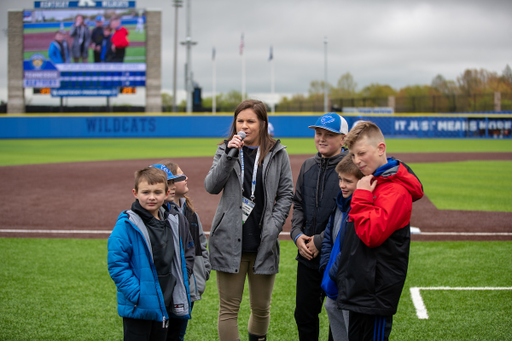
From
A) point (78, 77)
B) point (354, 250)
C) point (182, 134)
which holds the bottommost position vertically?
point (354, 250)

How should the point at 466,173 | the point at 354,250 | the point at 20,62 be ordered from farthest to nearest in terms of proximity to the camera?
the point at 20,62 → the point at 466,173 → the point at 354,250

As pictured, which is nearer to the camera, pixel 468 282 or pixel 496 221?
pixel 468 282

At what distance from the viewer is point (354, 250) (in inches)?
96.5

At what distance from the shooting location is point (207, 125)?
39594 millimetres

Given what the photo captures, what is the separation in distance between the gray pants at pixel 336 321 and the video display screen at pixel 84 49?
1583 inches

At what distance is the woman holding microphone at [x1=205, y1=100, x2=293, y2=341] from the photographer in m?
3.12

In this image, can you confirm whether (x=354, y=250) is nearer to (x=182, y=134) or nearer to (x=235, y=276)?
(x=235, y=276)

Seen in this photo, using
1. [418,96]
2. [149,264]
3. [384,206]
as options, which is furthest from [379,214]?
[418,96]

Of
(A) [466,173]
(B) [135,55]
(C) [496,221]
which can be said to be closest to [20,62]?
(B) [135,55]

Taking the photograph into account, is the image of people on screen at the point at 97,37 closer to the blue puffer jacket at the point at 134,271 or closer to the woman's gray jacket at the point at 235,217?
the woman's gray jacket at the point at 235,217

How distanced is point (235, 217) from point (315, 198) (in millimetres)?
609

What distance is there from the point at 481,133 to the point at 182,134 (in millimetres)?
26628

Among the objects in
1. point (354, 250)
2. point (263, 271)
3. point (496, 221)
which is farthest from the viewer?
point (496, 221)

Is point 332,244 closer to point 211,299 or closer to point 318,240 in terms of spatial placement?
point 318,240
